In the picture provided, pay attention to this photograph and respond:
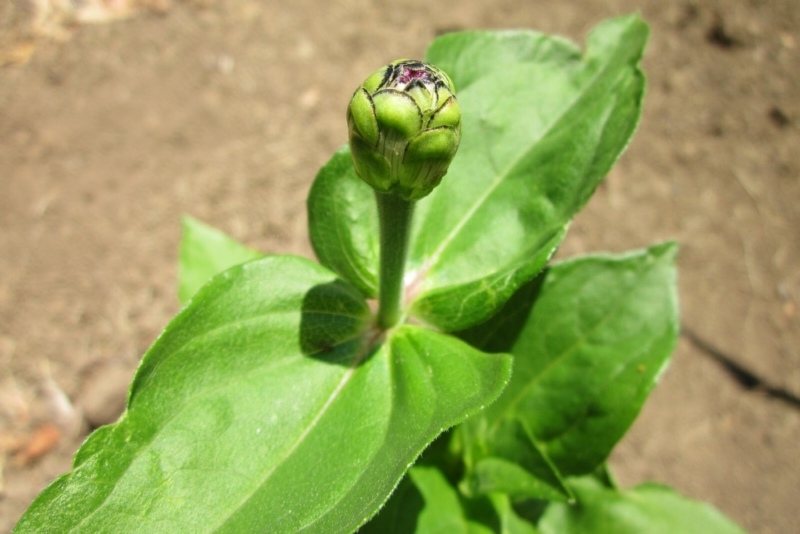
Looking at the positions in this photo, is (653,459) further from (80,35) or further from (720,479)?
(80,35)

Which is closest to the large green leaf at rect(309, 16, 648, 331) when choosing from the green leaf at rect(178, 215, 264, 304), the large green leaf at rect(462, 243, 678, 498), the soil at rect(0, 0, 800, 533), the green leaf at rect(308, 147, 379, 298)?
the green leaf at rect(308, 147, 379, 298)

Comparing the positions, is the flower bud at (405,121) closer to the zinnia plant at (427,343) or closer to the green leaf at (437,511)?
the zinnia plant at (427,343)

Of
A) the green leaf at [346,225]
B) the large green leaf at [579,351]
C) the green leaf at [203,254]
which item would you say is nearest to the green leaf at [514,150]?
the green leaf at [346,225]

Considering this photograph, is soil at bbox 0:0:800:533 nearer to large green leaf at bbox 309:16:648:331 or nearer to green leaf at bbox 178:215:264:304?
green leaf at bbox 178:215:264:304

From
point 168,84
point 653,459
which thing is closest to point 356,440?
point 653,459

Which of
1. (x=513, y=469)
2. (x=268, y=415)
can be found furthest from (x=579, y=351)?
(x=268, y=415)

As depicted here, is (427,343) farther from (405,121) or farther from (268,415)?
(405,121)
